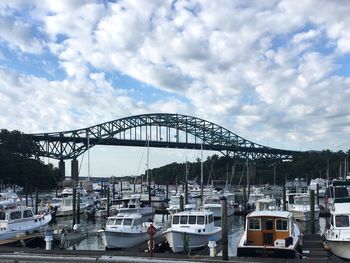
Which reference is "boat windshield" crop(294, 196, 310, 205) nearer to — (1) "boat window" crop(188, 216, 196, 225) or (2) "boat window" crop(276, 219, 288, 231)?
(1) "boat window" crop(188, 216, 196, 225)

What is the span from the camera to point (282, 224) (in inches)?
986

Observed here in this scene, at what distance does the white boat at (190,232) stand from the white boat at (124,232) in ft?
10.4

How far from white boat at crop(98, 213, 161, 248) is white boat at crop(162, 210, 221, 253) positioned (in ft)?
10.4

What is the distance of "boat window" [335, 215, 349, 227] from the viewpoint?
2403 centimetres

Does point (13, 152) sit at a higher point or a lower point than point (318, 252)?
higher

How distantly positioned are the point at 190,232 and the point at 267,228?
6.29 metres

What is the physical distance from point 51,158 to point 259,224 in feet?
447

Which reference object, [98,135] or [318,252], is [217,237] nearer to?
[318,252]

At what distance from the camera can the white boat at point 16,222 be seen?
36.0 metres

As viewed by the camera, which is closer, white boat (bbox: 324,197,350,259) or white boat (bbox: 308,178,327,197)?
white boat (bbox: 324,197,350,259)

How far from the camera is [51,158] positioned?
6068 inches

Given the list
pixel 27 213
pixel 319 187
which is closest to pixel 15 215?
pixel 27 213

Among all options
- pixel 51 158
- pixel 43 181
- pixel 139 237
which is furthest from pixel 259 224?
pixel 51 158

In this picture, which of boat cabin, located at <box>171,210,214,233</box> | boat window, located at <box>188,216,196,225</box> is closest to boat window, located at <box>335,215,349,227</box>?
boat cabin, located at <box>171,210,214,233</box>
